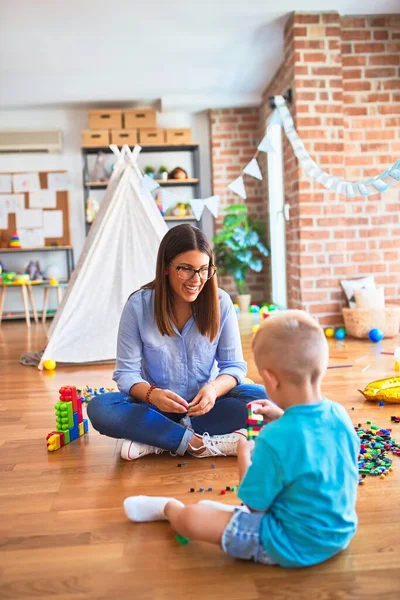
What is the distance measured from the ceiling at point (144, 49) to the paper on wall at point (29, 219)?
1115mm

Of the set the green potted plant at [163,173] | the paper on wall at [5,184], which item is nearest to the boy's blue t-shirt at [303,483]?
the green potted plant at [163,173]

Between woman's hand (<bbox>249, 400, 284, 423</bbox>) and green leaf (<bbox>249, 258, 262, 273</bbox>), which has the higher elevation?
green leaf (<bbox>249, 258, 262, 273</bbox>)

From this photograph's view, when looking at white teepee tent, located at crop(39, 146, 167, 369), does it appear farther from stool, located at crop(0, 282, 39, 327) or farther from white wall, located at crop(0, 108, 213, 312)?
white wall, located at crop(0, 108, 213, 312)

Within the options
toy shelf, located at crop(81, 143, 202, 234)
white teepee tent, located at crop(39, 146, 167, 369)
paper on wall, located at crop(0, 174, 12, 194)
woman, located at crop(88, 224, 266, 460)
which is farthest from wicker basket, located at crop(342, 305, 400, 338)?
paper on wall, located at crop(0, 174, 12, 194)

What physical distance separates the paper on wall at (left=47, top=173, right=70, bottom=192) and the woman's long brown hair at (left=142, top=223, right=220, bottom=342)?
515 centimetres

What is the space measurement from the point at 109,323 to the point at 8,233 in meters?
3.34

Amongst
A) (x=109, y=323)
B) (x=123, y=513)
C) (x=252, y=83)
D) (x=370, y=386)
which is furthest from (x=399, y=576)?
(x=252, y=83)

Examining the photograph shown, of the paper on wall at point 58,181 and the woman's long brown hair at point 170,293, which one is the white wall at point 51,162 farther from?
the woman's long brown hair at point 170,293

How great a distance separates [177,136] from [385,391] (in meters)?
4.62

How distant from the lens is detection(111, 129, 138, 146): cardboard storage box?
21.5ft

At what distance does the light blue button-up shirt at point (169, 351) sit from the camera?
2.10 m

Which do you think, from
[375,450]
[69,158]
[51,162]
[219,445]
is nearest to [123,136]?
[69,158]

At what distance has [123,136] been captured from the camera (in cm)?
659

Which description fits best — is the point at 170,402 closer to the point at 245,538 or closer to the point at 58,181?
the point at 245,538
